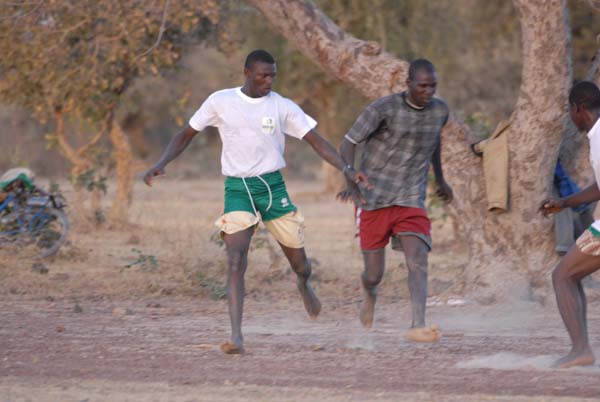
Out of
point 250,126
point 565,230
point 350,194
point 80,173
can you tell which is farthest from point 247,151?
point 80,173

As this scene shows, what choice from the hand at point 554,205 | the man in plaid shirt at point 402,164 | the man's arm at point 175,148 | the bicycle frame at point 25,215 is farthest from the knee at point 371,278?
the bicycle frame at point 25,215

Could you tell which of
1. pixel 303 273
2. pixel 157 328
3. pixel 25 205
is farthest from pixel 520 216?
pixel 25 205

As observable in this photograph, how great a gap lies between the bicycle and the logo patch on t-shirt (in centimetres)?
498

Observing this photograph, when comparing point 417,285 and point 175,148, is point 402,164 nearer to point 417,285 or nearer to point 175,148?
point 417,285

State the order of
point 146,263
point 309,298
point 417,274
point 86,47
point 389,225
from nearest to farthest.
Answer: point 417,274 < point 389,225 < point 309,298 < point 146,263 < point 86,47

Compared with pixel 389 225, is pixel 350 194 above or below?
above

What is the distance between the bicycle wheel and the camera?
422 inches

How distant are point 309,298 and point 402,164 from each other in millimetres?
1270

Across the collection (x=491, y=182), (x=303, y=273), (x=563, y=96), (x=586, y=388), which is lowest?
(x=586, y=388)

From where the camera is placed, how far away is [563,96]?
26.3ft

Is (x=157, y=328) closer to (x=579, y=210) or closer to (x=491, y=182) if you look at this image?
(x=491, y=182)

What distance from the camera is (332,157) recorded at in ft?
21.1

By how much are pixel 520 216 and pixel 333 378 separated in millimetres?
3275

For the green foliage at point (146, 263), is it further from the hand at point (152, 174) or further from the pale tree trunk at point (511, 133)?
the hand at point (152, 174)
